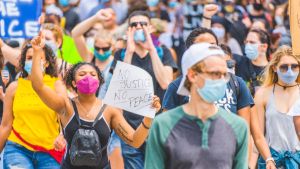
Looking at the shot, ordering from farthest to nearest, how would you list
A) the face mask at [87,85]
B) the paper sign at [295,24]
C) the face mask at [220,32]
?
the face mask at [220,32], the paper sign at [295,24], the face mask at [87,85]

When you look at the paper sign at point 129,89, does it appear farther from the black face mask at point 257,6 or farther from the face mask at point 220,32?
the black face mask at point 257,6

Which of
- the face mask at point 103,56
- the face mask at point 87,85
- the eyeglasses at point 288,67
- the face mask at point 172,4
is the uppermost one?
the face mask at point 87,85

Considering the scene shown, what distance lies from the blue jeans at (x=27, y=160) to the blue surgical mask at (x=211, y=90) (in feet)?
11.5

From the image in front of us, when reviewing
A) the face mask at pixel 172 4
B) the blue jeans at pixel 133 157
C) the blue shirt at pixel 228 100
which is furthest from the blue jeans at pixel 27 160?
the face mask at pixel 172 4

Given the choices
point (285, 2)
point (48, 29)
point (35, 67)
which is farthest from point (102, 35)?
point (285, 2)

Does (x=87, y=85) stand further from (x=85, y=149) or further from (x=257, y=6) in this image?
(x=257, y=6)

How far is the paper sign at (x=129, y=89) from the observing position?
9.59 meters

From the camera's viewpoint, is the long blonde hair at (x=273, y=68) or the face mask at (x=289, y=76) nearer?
the face mask at (x=289, y=76)

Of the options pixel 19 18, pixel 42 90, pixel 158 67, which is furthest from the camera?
pixel 19 18

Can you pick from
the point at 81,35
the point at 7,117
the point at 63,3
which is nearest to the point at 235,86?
the point at 7,117

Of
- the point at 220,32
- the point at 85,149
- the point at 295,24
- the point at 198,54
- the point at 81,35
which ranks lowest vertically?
the point at 220,32

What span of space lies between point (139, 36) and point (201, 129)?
5437 mm

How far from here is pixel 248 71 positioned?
13148 mm

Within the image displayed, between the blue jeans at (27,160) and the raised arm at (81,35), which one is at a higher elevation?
the raised arm at (81,35)
